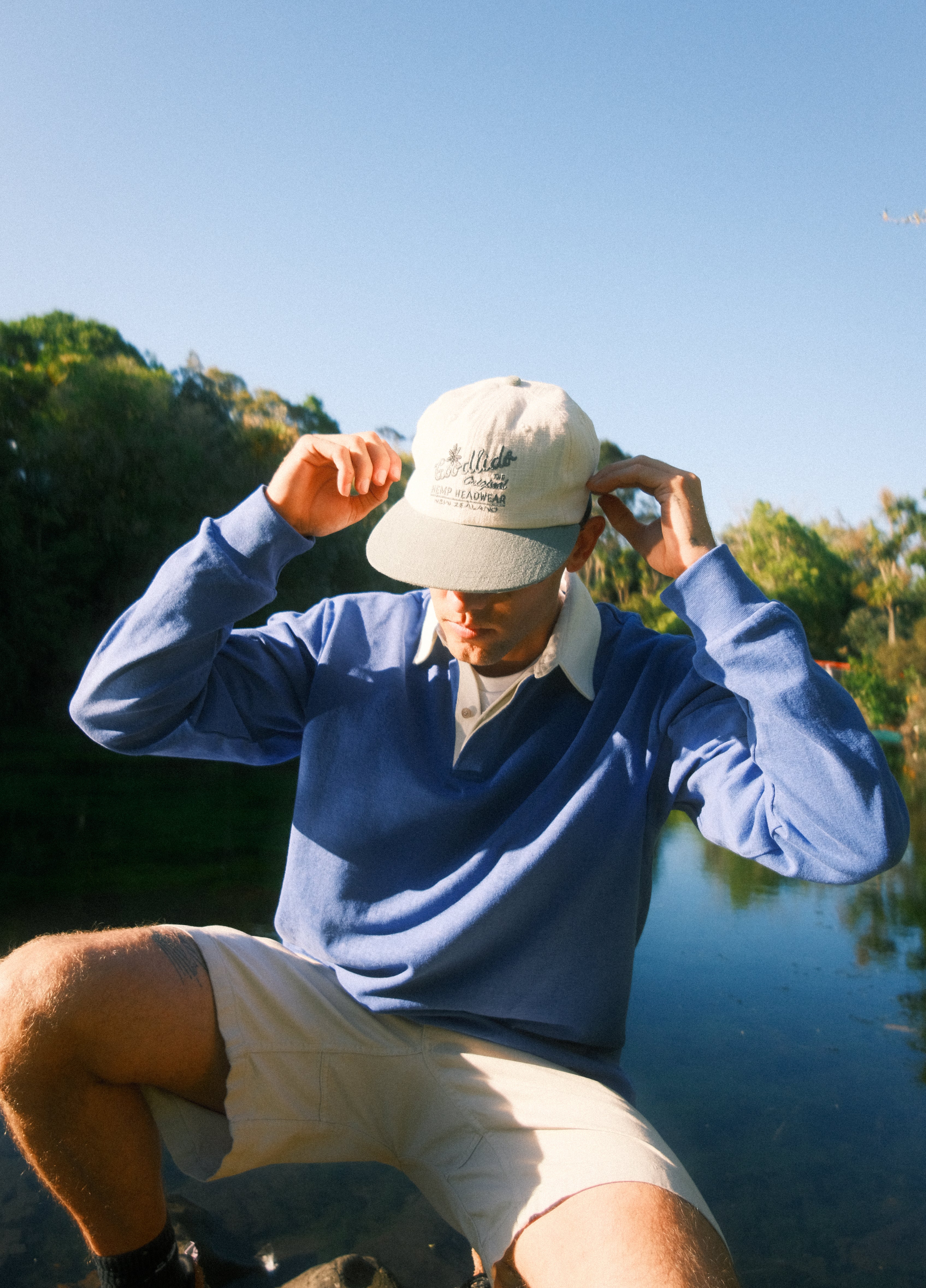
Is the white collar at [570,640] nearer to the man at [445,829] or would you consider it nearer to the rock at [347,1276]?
the man at [445,829]

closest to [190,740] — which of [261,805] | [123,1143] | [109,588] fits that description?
[123,1143]

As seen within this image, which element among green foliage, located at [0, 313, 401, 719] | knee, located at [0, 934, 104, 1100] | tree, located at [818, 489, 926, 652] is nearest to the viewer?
knee, located at [0, 934, 104, 1100]

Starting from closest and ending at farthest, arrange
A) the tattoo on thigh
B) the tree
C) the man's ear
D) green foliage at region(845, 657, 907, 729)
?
the tattoo on thigh, the man's ear, green foliage at region(845, 657, 907, 729), the tree

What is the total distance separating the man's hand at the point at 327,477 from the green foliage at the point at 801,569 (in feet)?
80.7

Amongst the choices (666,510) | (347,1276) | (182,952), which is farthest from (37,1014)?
(666,510)

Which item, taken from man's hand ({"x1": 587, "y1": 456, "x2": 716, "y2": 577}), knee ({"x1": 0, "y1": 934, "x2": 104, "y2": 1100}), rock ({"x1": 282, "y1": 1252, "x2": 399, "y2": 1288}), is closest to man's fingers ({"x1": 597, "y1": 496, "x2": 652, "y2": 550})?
man's hand ({"x1": 587, "y1": 456, "x2": 716, "y2": 577})

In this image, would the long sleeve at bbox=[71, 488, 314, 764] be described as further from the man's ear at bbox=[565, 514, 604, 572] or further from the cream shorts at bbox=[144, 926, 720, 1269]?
the man's ear at bbox=[565, 514, 604, 572]

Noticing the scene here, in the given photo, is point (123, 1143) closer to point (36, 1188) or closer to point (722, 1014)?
point (36, 1188)

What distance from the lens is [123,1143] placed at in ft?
4.16

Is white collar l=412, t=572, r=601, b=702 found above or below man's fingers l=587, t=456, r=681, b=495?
below

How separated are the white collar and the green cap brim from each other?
0.12 meters

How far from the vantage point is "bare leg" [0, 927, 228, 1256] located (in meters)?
1.21

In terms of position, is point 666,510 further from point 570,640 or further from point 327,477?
point 327,477

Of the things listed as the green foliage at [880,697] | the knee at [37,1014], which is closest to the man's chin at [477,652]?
the knee at [37,1014]
